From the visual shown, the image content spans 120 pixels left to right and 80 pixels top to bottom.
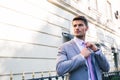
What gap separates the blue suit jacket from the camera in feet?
8.21

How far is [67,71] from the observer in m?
2.52

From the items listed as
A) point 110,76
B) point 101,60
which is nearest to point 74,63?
point 101,60

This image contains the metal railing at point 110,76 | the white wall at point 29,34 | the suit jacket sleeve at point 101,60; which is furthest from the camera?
the metal railing at point 110,76

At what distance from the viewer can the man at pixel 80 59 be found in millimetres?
2510

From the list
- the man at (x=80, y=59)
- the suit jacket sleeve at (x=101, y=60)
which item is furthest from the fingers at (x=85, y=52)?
the suit jacket sleeve at (x=101, y=60)

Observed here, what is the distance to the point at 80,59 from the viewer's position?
8.18 feet

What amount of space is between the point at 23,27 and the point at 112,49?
12.3 meters

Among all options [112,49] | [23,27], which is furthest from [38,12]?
[112,49]

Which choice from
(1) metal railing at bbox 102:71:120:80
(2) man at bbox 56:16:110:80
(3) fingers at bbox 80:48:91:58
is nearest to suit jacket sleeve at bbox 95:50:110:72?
(2) man at bbox 56:16:110:80

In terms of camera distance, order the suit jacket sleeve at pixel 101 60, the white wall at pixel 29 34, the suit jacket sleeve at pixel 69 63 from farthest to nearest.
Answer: the white wall at pixel 29 34 < the suit jacket sleeve at pixel 101 60 < the suit jacket sleeve at pixel 69 63

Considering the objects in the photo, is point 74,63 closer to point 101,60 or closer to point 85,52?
point 85,52

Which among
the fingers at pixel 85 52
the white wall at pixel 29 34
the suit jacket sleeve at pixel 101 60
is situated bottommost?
the suit jacket sleeve at pixel 101 60

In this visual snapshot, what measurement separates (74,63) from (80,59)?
6 cm

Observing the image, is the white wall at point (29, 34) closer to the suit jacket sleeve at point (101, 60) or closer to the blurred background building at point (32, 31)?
the blurred background building at point (32, 31)
